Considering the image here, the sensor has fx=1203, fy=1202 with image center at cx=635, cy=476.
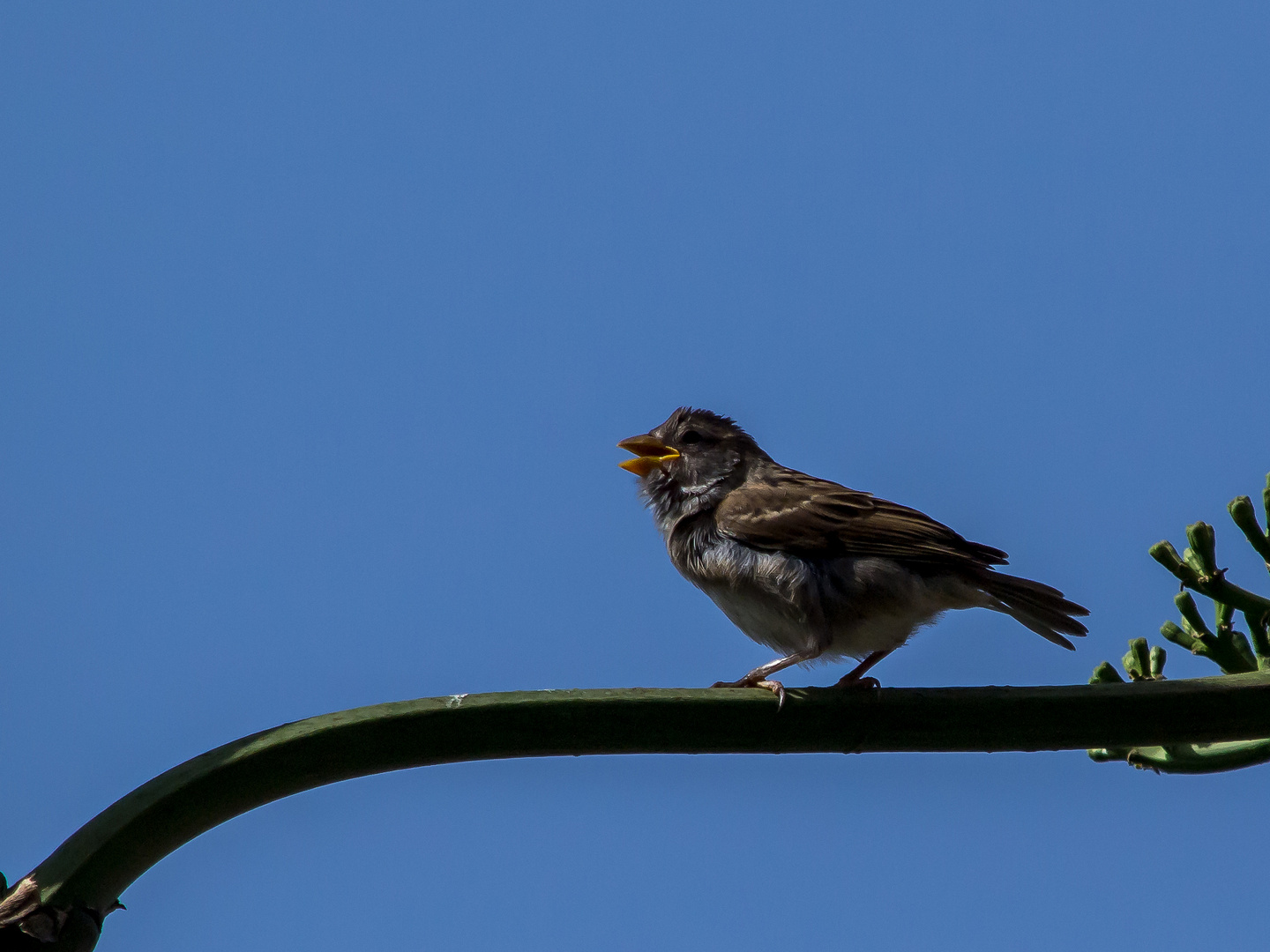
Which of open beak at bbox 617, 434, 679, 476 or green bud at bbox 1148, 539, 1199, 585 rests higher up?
open beak at bbox 617, 434, 679, 476

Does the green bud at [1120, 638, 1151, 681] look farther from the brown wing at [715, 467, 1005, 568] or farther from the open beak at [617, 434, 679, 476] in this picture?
the open beak at [617, 434, 679, 476]

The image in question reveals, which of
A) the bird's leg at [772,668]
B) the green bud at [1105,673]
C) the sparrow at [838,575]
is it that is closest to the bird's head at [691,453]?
the sparrow at [838,575]

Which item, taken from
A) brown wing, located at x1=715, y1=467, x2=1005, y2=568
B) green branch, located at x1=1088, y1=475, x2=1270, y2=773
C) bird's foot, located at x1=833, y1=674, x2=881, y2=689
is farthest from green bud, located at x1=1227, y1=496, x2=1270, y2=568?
brown wing, located at x1=715, y1=467, x2=1005, y2=568

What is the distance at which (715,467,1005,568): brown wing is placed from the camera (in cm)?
487

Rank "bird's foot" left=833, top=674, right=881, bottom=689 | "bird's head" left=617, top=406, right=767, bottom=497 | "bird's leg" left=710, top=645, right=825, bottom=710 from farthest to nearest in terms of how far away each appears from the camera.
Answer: "bird's head" left=617, top=406, right=767, bottom=497 → "bird's leg" left=710, top=645, right=825, bottom=710 → "bird's foot" left=833, top=674, right=881, bottom=689

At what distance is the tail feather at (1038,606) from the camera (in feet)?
14.9

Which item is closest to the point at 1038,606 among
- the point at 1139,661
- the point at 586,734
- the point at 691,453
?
the point at 1139,661

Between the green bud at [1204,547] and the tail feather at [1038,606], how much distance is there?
4.69ft

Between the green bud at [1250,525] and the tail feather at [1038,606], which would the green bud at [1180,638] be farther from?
the tail feather at [1038,606]

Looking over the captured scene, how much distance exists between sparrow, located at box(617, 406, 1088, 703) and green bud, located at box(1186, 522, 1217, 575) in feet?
4.72

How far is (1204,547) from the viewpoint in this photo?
3.07m

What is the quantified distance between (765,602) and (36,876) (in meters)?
3.24

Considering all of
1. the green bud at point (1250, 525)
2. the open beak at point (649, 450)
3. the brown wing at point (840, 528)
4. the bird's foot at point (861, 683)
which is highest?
the open beak at point (649, 450)

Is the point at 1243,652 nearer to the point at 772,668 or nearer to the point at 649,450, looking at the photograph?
the point at 772,668
